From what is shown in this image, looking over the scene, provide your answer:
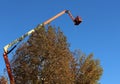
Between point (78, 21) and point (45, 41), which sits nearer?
point (78, 21)

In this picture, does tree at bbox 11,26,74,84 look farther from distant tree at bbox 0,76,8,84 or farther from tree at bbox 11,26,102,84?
distant tree at bbox 0,76,8,84

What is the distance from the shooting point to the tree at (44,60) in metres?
53.8

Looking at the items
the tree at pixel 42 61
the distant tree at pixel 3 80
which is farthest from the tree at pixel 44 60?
the distant tree at pixel 3 80

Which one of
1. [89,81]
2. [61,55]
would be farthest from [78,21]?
[89,81]

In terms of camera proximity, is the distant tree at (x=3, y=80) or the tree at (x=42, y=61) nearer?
the tree at (x=42, y=61)

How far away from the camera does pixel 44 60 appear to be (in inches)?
2141

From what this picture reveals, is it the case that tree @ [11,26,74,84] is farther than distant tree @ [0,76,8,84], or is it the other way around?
distant tree @ [0,76,8,84]

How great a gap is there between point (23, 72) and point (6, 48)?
1065 cm

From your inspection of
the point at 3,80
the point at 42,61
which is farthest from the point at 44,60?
the point at 3,80

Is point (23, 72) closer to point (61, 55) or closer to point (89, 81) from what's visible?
point (61, 55)

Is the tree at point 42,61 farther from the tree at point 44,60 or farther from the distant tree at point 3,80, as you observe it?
the distant tree at point 3,80

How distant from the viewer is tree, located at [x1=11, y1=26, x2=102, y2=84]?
177 ft

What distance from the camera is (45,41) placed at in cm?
5588

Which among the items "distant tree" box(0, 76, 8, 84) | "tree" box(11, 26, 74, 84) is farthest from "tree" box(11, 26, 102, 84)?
"distant tree" box(0, 76, 8, 84)
